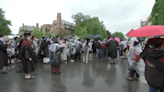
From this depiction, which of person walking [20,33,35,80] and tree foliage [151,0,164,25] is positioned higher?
tree foliage [151,0,164,25]

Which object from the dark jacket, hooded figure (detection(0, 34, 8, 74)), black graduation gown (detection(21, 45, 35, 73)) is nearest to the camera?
the dark jacket

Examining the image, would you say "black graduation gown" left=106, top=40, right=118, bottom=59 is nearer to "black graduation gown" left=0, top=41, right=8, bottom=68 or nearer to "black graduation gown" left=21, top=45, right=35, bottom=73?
"black graduation gown" left=21, top=45, right=35, bottom=73

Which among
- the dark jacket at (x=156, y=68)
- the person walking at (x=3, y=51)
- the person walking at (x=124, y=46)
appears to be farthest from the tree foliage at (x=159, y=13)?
the person walking at (x=3, y=51)

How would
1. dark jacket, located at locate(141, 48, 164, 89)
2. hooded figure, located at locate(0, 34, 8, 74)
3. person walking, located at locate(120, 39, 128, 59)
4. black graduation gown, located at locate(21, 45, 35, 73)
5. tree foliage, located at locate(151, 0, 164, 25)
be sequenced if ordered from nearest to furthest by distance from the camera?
dark jacket, located at locate(141, 48, 164, 89) → black graduation gown, located at locate(21, 45, 35, 73) → hooded figure, located at locate(0, 34, 8, 74) → person walking, located at locate(120, 39, 128, 59) → tree foliage, located at locate(151, 0, 164, 25)

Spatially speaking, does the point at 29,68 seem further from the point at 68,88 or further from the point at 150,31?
→ the point at 150,31

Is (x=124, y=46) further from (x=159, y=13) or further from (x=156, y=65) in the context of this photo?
(x=159, y=13)

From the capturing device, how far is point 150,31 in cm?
266

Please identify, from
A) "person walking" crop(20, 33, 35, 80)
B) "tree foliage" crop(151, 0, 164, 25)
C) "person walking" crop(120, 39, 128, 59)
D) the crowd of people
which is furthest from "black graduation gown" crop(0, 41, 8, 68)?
"tree foliage" crop(151, 0, 164, 25)

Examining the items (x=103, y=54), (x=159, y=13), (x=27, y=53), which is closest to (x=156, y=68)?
(x=27, y=53)

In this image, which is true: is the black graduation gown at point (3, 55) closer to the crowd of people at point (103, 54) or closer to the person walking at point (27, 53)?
the crowd of people at point (103, 54)

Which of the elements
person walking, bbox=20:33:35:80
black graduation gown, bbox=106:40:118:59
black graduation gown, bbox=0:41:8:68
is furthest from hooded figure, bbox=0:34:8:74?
black graduation gown, bbox=106:40:118:59

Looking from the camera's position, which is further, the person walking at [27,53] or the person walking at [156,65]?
the person walking at [27,53]

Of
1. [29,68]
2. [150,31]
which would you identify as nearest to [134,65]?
[150,31]

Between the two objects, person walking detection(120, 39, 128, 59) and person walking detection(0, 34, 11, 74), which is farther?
person walking detection(120, 39, 128, 59)
